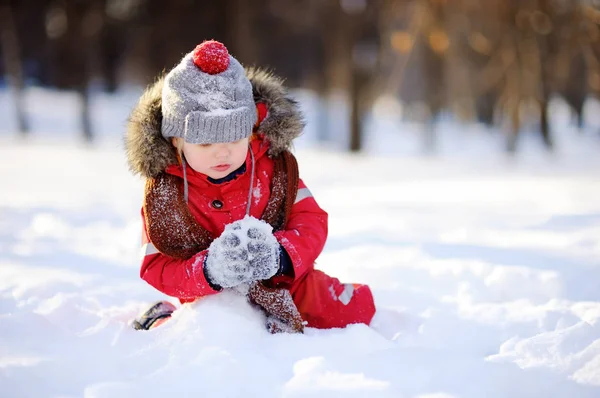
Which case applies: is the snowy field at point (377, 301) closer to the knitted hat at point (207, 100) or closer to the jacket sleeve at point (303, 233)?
the jacket sleeve at point (303, 233)

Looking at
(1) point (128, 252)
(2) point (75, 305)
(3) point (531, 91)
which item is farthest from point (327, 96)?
(2) point (75, 305)

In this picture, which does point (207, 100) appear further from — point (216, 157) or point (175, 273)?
point (175, 273)

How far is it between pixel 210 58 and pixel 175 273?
82 cm

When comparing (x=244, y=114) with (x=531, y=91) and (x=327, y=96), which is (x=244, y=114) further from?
(x=327, y=96)

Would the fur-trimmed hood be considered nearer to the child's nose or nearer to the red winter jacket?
the red winter jacket

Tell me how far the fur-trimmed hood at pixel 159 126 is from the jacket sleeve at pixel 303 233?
23 cm

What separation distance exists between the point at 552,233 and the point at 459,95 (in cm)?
1925

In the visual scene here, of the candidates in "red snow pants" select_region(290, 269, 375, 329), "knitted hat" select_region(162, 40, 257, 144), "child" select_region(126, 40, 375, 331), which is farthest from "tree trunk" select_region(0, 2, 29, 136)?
"red snow pants" select_region(290, 269, 375, 329)

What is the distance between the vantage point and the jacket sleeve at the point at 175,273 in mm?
2031

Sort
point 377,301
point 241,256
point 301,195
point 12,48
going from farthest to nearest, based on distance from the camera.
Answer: point 12,48
point 377,301
point 301,195
point 241,256

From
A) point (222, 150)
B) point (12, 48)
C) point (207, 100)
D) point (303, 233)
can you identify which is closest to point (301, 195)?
point (303, 233)

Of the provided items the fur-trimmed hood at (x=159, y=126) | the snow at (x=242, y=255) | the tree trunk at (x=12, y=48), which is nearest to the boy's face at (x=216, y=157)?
the fur-trimmed hood at (x=159, y=126)

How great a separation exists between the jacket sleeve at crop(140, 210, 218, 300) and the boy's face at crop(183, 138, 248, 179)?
0.31 metres

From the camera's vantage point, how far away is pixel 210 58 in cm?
203
